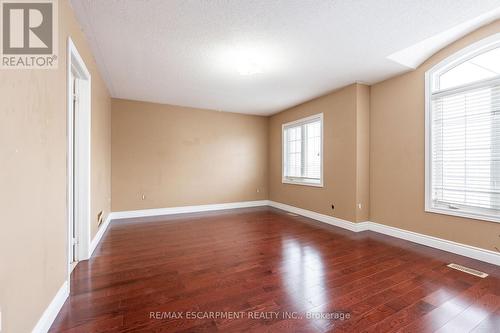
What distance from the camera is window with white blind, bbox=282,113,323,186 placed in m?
4.98

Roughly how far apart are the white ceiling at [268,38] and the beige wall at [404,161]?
29cm

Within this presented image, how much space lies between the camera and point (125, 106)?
5000 millimetres

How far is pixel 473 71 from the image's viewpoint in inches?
114

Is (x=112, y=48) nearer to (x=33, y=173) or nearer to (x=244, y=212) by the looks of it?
(x=33, y=173)

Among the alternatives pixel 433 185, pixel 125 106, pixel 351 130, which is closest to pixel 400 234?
pixel 433 185

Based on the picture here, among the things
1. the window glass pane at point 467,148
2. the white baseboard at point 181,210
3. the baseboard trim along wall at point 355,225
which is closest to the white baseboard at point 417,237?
the baseboard trim along wall at point 355,225

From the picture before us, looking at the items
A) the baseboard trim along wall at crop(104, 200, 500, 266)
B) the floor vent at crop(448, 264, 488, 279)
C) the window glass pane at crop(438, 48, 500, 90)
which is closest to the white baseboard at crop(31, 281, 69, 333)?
the baseboard trim along wall at crop(104, 200, 500, 266)

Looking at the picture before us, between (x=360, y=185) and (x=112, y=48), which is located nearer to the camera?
(x=112, y=48)

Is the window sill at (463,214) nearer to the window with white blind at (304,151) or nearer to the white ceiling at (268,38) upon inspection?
the window with white blind at (304,151)

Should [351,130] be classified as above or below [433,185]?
above

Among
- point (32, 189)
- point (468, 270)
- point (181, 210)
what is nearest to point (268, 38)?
point (32, 189)

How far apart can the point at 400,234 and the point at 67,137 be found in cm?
462

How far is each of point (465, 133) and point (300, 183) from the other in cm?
307

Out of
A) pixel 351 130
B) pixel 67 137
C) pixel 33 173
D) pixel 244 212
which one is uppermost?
pixel 351 130
